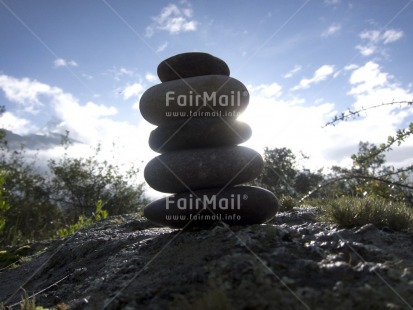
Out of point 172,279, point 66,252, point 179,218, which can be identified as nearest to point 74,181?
point 66,252

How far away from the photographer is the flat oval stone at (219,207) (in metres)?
4.39

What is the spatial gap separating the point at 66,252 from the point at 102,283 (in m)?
2.44

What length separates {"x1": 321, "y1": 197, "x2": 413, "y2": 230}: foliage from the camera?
13.4 ft

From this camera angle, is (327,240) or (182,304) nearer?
(182,304)

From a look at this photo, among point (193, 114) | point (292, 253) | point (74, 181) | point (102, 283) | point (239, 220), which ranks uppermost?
point (74, 181)

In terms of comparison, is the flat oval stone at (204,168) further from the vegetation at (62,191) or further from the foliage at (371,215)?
the vegetation at (62,191)

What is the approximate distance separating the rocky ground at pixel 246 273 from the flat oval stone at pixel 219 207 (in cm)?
28

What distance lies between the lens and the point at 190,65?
16.5 ft

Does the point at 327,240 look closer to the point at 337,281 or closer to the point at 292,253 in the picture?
the point at 292,253

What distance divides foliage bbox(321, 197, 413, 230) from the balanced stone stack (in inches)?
31.4

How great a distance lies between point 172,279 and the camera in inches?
108

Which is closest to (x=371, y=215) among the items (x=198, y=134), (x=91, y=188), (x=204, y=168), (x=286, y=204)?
(x=204, y=168)

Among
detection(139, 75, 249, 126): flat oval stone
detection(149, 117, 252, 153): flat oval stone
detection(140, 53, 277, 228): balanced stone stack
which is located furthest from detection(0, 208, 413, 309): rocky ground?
detection(139, 75, 249, 126): flat oval stone

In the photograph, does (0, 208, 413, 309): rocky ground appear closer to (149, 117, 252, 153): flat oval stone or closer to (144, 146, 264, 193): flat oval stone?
(144, 146, 264, 193): flat oval stone
